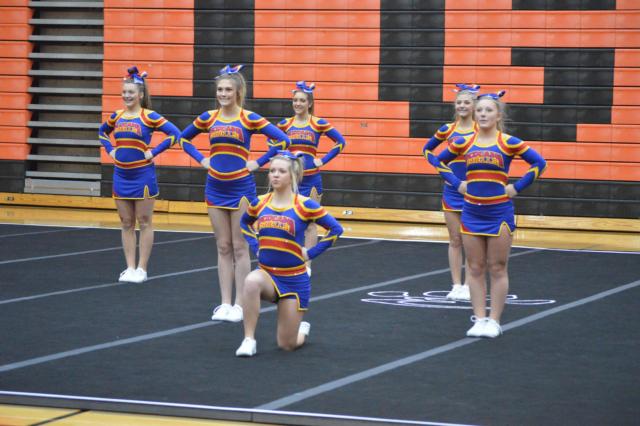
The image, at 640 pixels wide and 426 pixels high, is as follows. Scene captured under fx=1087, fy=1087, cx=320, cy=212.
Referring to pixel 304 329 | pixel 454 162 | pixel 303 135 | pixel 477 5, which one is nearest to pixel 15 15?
pixel 477 5

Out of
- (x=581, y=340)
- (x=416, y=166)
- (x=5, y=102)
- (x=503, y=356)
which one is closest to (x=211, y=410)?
(x=503, y=356)

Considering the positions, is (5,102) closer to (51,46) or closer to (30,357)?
(51,46)

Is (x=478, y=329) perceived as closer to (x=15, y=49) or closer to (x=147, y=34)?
(x=147, y=34)

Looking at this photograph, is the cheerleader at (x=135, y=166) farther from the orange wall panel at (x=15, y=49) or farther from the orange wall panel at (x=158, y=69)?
the orange wall panel at (x=15, y=49)

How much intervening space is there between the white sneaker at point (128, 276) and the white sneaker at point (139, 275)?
1cm

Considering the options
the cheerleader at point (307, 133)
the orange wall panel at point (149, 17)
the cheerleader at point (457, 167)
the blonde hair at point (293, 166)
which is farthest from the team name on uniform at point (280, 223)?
the orange wall panel at point (149, 17)

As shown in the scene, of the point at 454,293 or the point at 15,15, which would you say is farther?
the point at 15,15

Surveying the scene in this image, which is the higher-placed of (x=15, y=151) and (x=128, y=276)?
(x=15, y=151)

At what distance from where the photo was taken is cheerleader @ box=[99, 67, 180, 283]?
9.72 meters

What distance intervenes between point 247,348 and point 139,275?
129 inches

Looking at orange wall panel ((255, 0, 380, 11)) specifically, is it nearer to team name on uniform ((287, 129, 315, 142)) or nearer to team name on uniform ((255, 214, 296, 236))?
team name on uniform ((287, 129, 315, 142))

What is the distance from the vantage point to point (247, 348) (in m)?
6.61

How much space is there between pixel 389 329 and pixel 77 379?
2489mm

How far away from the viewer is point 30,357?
6488mm
